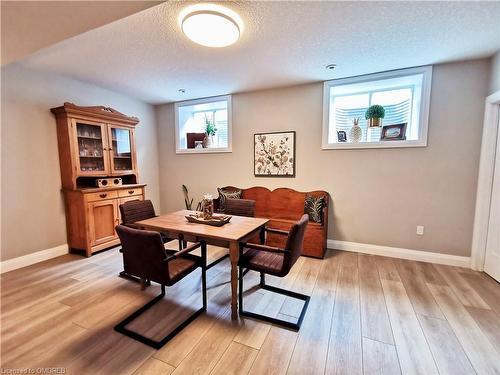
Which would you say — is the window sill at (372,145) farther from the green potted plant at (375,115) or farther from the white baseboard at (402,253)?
the white baseboard at (402,253)

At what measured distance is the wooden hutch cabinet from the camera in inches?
120

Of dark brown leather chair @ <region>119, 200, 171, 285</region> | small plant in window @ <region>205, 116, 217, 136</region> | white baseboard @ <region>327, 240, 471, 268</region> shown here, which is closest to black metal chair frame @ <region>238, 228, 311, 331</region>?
dark brown leather chair @ <region>119, 200, 171, 285</region>

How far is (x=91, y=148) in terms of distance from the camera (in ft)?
11.0

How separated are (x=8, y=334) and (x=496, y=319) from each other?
3.87 metres

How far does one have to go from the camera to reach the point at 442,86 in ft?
9.26

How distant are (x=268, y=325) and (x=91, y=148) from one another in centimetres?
335

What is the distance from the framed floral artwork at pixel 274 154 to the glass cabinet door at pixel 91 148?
237cm

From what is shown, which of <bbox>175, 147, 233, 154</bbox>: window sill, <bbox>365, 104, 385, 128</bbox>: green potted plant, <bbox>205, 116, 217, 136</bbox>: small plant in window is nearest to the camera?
<bbox>365, 104, 385, 128</bbox>: green potted plant

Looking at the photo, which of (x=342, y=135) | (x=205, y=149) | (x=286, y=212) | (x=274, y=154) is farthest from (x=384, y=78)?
(x=205, y=149)

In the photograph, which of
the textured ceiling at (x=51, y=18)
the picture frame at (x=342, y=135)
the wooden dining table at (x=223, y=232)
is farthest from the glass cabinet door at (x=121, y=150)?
the picture frame at (x=342, y=135)

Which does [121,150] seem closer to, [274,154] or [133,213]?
[133,213]

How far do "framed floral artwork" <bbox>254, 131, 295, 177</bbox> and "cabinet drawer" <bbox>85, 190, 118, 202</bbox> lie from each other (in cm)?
222

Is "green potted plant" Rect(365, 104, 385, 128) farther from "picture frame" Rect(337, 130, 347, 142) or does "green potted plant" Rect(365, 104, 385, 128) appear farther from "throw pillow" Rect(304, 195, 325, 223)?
"throw pillow" Rect(304, 195, 325, 223)

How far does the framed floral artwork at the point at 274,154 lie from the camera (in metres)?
3.66
